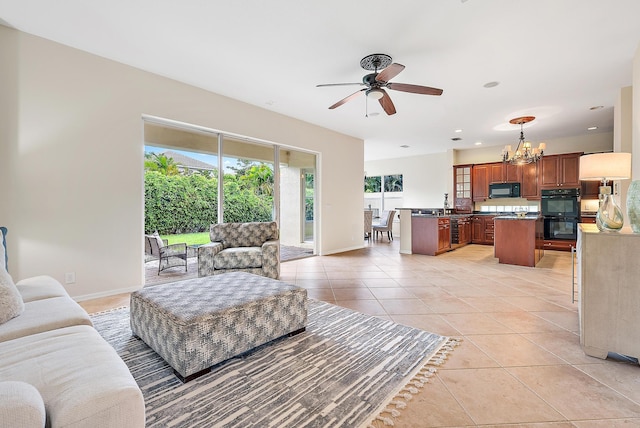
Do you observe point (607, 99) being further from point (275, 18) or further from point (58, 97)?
point (58, 97)

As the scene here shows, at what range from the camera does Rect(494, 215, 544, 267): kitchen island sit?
4.94 meters

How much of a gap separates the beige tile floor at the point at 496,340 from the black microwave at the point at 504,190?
2.89 m

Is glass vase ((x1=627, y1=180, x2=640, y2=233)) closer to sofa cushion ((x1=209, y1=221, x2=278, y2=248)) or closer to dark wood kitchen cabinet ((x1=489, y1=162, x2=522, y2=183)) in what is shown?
sofa cushion ((x1=209, y1=221, x2=278, y2=248))

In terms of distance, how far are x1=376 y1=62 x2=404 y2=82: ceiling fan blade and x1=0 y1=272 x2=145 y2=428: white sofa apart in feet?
9.78

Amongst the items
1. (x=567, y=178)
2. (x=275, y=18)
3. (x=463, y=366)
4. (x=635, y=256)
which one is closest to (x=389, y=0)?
(x=275, y=18)

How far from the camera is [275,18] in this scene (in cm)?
263

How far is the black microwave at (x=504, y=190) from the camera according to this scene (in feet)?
24.0

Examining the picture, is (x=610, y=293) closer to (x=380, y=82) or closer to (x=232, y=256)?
(x=380, y=82)

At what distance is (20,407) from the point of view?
30.9 inches

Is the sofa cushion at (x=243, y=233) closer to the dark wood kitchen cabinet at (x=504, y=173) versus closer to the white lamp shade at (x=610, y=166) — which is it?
the white lamp shade at (x=610, y=166)

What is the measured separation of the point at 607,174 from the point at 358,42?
99.7 inches

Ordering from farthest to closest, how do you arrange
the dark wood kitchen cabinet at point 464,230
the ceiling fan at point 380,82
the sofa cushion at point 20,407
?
the dark wood kitchen cabinet at point 464,230 < the ceiling fan at point 380,82 < the sofa cushion at point 20,407

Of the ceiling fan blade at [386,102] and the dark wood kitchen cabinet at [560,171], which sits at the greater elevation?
the ceiling fan blade at [386,102]

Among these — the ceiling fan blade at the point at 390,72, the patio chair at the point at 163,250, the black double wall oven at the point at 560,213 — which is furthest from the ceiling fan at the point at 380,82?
the black double wall oven at the point at 560,213
